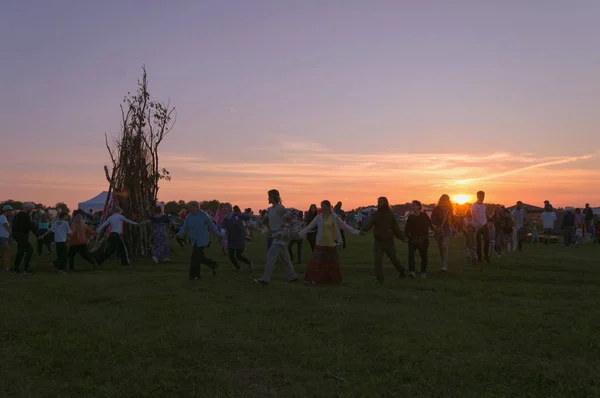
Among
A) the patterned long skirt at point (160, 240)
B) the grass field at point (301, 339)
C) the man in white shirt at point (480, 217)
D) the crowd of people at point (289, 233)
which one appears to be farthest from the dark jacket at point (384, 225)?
the patterned long skirt at point (160, 240)

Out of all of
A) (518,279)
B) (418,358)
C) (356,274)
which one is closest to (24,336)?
(418,358)

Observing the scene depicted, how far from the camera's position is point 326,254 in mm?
11602

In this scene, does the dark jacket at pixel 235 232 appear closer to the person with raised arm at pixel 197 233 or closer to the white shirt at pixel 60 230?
the person with raised arm at pixel 197 233

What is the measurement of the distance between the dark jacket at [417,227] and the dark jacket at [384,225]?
67 cm

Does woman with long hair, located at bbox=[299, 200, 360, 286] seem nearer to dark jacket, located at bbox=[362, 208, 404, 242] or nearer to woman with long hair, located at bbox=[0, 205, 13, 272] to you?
dark jacket, located at bbox=[362, 208, 404, 242]

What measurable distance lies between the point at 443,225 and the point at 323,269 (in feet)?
12.9

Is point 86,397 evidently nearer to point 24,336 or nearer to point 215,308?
point 24,336

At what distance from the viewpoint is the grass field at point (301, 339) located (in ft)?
16.4

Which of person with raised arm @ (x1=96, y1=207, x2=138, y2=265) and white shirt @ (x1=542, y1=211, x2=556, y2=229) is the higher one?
white shirt @ (x1=542, y1=211, x2=556, y2=229)

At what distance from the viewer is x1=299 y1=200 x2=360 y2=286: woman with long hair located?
11.5m

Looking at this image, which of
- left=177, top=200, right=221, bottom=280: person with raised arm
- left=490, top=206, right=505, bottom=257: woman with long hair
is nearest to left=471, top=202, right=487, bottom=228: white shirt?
left=490, top=206, right=505, bottom=257: woman with long hair

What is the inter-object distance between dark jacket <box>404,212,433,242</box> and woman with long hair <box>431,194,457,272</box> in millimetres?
943

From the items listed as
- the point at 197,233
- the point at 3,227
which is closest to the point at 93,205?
the point at 3,227

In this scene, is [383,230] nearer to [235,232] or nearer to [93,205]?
[235,232]
